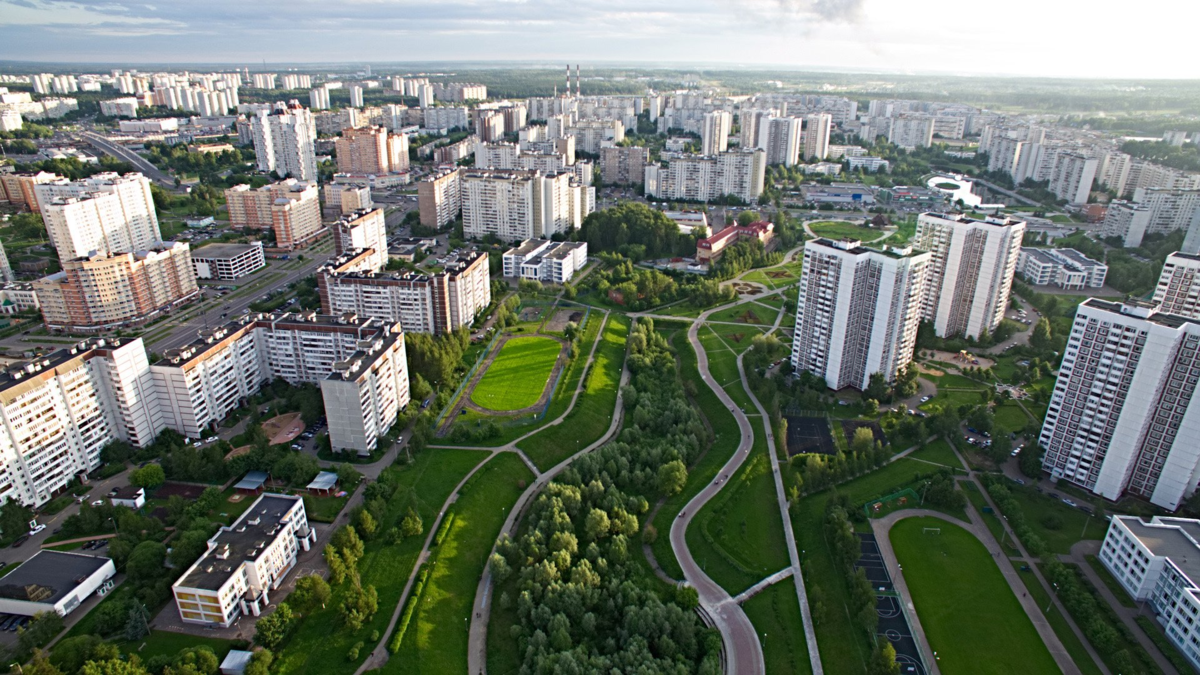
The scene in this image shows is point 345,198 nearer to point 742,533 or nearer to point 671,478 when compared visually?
point 671,478

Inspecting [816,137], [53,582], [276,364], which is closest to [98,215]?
[276,364]

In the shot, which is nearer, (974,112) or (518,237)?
(518,237)

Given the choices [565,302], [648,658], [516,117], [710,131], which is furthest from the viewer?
[516,117]

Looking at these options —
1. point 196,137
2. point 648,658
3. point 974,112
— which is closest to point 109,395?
point 648,658

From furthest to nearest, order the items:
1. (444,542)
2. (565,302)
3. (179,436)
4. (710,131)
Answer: (710,131) < (565,302) < (179,436) < (444,542)

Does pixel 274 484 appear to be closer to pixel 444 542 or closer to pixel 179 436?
pixel 179 436

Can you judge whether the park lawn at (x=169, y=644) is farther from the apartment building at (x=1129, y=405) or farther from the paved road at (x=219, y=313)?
the apartment building at (x=1129, y=405)

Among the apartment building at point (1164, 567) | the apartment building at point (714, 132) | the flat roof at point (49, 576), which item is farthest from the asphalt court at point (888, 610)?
the apartment building at point (714, 132)
